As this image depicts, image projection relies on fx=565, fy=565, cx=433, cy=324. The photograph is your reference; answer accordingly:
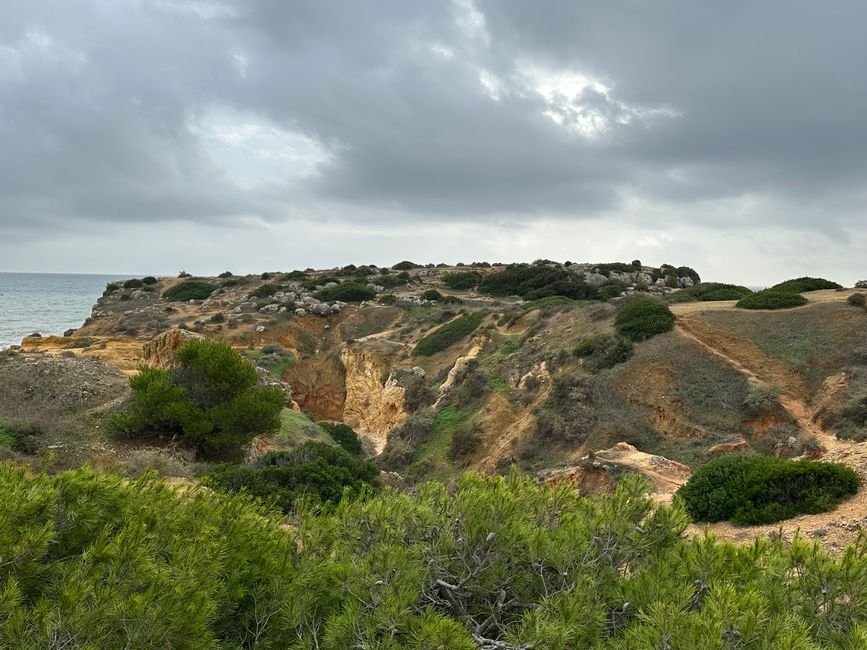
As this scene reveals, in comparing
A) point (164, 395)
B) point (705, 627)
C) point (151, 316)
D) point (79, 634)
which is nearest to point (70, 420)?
point (164, 395)

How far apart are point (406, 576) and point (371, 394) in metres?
27.8

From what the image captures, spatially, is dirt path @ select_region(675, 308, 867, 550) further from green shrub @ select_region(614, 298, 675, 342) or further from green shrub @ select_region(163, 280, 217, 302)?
green shrub @ select_region(163, 280, 217, 302)

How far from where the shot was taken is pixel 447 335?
104 ft

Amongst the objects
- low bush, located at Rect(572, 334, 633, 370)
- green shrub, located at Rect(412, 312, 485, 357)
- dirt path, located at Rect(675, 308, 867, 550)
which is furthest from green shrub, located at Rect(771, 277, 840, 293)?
green shrub, located at Rect(412, 312, 485, 357)

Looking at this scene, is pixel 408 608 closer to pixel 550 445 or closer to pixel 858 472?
pixel 858 472

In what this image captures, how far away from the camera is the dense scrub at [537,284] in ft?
143

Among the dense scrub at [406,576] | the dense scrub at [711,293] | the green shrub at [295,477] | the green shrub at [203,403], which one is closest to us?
the dense scrub at [406,576]

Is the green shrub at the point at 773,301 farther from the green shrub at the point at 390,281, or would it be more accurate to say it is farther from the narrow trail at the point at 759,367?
the green shrub at the point at 390,281

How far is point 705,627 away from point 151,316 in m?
46.6

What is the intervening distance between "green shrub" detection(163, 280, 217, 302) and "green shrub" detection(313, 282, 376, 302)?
1438cm

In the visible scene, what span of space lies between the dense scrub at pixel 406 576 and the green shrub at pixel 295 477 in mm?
4911

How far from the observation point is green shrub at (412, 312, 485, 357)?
31312mm

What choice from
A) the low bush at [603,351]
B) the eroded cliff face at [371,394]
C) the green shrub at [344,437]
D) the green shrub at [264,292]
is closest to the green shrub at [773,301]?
the low bush at [603,351]

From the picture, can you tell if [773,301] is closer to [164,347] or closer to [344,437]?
[344,437]
